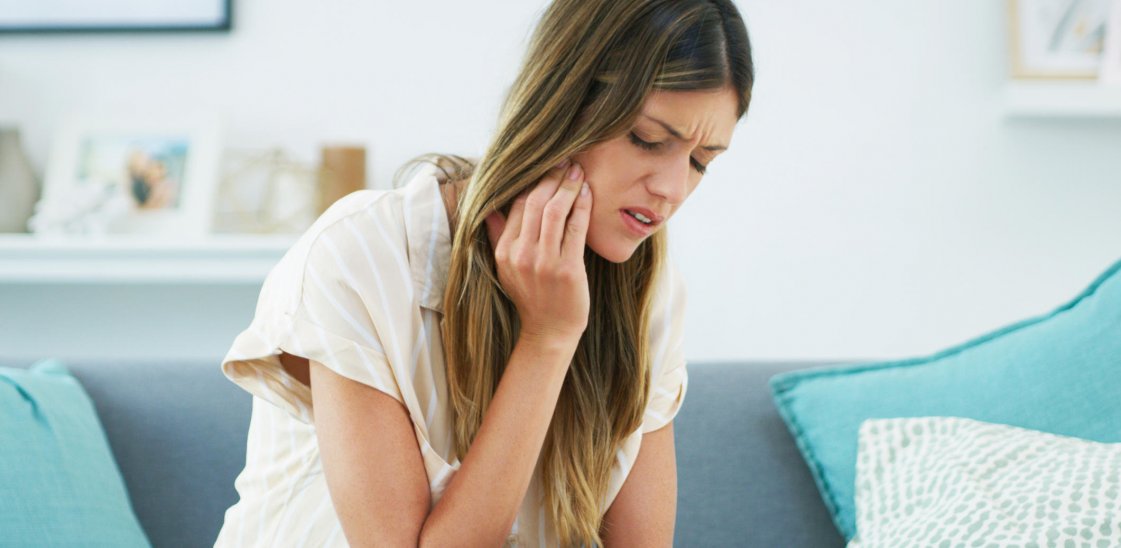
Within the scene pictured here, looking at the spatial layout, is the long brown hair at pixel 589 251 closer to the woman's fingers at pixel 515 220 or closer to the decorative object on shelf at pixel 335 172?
the woman's fingers at pixel 515 220

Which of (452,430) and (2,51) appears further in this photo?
(2,51)

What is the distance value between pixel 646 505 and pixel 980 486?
0.41 metres

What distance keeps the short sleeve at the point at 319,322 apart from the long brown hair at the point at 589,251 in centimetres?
11

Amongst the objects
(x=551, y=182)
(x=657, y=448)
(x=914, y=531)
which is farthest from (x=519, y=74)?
(x=914, y=531)

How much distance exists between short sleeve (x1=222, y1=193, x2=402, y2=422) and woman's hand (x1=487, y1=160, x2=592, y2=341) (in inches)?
5.8

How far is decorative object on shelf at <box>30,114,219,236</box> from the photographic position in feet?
7.34

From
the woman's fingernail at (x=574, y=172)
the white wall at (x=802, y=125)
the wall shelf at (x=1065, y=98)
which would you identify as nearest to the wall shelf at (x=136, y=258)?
Result: the white wall at (x=802, y=125)

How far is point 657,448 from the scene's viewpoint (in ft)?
4.54

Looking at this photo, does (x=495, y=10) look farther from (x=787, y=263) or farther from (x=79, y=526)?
(x=79, y=526)

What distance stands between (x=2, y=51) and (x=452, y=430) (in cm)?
172

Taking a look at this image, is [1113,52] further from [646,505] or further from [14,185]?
[14,185]

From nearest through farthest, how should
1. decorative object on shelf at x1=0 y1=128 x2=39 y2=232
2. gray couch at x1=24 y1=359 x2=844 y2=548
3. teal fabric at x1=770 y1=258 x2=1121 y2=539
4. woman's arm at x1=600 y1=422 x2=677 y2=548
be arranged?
woman's arm at x1=600 y1=422 x2=677 y2=548, teal fabric at x1=770 y1=258 x2=1121 y2=539, gray couch at x1=24 y1=359 x2=844 y2=548, decorative object on shelf at x1=0 y1=128 x2=39 y2=232

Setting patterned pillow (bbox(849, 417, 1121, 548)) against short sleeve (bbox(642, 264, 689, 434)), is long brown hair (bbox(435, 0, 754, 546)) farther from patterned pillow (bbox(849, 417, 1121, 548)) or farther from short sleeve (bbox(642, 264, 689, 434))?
patterned pillow (bbox(849, 417, 1121, 548))

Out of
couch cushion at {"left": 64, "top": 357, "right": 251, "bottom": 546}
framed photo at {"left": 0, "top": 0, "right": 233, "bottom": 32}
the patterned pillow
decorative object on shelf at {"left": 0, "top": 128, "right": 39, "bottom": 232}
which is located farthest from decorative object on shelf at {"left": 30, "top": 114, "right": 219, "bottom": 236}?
the patterned pillow
